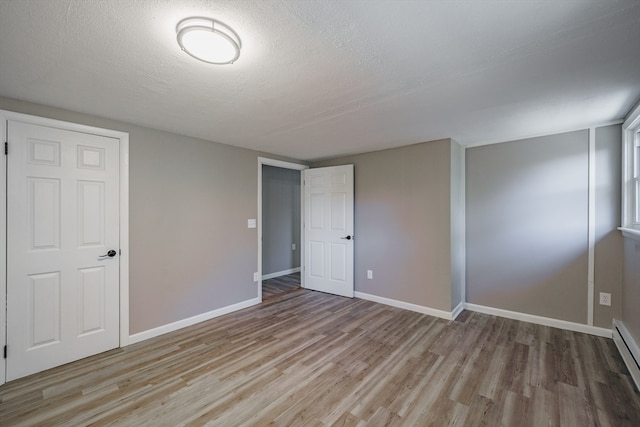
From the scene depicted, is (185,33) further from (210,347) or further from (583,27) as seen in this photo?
(210,347)

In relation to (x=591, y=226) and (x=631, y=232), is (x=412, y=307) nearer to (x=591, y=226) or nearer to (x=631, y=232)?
(x=591, y=226)

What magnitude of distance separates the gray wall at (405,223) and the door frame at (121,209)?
2973mm

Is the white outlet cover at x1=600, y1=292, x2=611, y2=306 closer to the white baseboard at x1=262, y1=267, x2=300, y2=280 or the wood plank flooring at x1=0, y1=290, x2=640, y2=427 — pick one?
the wood plank flooring at x1=0, y1=290, x2=640, y2=427

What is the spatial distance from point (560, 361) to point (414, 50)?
2.91 metres

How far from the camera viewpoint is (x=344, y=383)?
212cm

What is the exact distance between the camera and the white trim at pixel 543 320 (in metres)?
2.89

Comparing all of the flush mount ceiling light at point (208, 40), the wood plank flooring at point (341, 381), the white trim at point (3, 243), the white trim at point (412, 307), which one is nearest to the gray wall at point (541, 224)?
the wood plank flooring at point (341, 381)

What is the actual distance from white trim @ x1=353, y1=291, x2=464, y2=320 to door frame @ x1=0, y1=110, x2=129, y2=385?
2993 millimetres

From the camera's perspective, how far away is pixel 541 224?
3.19m

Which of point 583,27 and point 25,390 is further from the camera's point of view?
point 25,390

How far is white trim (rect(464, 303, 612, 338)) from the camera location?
289cm

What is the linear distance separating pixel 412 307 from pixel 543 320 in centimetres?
146

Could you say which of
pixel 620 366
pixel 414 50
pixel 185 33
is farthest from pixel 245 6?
pixel 620 366

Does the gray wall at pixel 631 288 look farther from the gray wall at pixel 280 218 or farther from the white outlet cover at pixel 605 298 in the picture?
the gray wall at pixel 280 218
